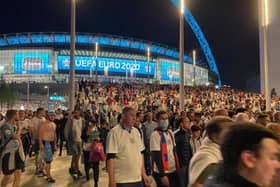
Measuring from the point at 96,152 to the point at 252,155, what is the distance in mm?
7508

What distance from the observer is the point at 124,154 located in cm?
499

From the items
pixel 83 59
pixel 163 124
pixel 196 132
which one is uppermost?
pixel 83 59

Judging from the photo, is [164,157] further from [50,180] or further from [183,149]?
[50,180]

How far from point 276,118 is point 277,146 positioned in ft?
25.1

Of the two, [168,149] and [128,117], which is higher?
[128,117]

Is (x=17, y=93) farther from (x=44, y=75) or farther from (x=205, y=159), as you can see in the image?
(x=205, y=159)

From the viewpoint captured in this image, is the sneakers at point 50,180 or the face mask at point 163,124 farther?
the sneakers at point 50,180

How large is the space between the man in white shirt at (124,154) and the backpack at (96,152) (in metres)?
4.13

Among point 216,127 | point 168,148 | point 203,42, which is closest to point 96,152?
point 168,148

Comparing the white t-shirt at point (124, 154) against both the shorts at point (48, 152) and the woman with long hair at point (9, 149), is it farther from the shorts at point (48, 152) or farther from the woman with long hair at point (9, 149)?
the shorts at point (48, 152)

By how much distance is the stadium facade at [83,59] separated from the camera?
77.5 metres

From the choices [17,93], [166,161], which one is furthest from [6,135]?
[17,93]

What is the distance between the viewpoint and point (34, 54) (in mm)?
78062

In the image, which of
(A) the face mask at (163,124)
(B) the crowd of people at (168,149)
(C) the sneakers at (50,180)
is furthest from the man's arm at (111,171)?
(C) the sneakers at (50,180)
